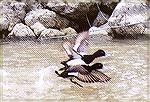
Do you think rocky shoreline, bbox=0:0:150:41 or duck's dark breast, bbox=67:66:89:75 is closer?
duck's dark breast, bbox=67:66:89:75

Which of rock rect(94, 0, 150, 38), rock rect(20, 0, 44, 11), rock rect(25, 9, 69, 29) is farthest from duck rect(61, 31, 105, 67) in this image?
rock rect(20, 0, 44, 11)

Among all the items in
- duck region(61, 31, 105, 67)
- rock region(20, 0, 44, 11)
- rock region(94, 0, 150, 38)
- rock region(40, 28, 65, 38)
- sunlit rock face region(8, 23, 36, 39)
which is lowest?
sunlit rock face region(8, 23, 36, 39)

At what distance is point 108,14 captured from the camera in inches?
181

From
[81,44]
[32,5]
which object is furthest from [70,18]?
[81,44]

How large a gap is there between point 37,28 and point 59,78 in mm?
1730

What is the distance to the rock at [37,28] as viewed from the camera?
413 centimetres

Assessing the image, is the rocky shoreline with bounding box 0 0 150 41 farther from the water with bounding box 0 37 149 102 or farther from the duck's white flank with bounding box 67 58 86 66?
the duck's white flank with bounding box 67 58 86 66

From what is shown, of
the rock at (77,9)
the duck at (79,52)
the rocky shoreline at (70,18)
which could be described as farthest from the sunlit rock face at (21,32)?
the duck at (79,52)

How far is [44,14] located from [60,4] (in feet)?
0.76

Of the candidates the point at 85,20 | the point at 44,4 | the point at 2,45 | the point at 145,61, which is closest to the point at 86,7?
the point at 85,20

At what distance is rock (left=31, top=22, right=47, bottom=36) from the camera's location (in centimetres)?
413

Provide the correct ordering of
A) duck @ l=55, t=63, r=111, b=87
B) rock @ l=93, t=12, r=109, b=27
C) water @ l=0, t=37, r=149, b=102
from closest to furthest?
duck @ l=55, t=63, r=111, b=87, water @ l=0, t=37, r=149, b=102, rock @ l=93, t=12, r=109, b=27

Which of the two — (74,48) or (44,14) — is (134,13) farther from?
(74,48)

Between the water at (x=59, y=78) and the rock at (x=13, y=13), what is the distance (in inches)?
25.7
